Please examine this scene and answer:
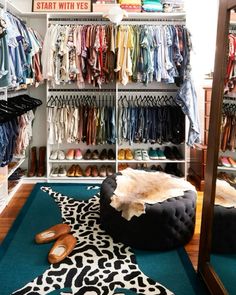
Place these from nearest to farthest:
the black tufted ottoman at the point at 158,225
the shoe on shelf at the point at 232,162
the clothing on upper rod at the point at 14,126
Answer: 1. the shoe on shelf at the point at 232,162
2. the black tufted ottoman at the point at 158,225
3. the clothing on upper rod at the point at 14,126

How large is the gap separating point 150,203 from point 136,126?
1657 millimetres

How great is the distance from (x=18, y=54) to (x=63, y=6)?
1286 mm

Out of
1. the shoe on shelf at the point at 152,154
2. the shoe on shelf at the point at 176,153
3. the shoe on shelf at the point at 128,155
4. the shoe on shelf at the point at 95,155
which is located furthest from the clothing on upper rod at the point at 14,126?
the shoe on shelf at the point at 176,153

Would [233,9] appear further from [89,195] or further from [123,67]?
[89,195]

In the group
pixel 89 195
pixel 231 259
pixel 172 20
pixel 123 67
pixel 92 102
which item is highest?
pixel 172 20

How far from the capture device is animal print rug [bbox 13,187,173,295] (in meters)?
2.04

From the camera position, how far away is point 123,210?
2.52m

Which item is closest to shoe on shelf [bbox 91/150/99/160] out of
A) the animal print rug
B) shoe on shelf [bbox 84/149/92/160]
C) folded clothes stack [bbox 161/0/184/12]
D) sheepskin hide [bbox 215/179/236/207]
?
shoe on shelf [bbox 84/149/92/160]

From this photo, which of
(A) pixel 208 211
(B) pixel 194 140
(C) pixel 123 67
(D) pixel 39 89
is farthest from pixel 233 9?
(D) pixel 39 89

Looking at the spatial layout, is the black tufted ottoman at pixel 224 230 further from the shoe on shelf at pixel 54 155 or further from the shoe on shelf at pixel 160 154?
the shoe on shelf at pixel 54 155

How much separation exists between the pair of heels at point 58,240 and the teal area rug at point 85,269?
1.7 inches

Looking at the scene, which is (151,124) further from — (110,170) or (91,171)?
(91,171)

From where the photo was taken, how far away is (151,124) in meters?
3.99

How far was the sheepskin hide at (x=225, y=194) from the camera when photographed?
77.3 inches
